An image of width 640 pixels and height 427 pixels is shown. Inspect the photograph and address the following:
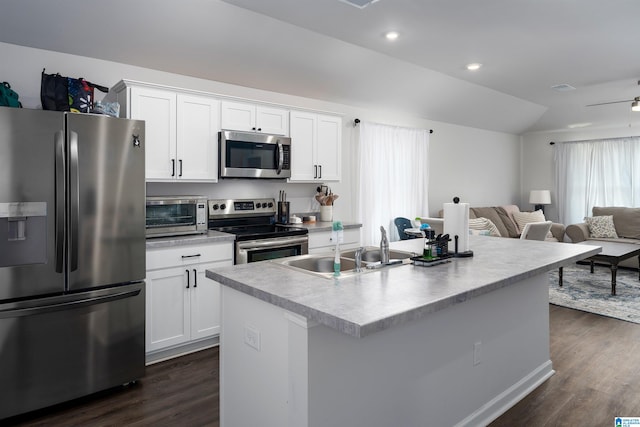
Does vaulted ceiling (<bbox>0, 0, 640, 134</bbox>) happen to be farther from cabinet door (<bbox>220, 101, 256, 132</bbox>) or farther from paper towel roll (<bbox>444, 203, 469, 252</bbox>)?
paper towel roll (<bbox>444, 203, 469, 252</bbox>)

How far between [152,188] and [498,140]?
6703 mm

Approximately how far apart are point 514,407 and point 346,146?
3.40 m

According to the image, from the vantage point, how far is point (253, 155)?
12.3ft

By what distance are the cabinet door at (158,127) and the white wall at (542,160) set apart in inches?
297

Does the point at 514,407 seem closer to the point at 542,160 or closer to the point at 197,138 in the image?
the point at 197,138

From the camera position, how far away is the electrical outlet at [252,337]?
1.74 metres

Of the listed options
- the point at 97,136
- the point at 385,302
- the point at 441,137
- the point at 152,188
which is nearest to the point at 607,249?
the point at 441,137

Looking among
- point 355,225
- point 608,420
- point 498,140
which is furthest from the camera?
point 498,140

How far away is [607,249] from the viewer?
17.6ft

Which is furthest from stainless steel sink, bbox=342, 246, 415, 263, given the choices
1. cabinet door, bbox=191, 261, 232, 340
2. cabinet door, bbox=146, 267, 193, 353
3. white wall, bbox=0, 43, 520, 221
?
white wall, bbox=0, 43, 520, 221

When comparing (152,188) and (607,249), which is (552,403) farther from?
(607,249)

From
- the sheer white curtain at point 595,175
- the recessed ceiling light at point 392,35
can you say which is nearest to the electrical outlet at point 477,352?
the recessed ceiling light at point 392,35

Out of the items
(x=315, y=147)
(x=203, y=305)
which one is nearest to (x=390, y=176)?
(x=315, y=147)

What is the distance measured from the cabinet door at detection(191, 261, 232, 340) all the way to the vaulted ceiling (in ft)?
6.07
